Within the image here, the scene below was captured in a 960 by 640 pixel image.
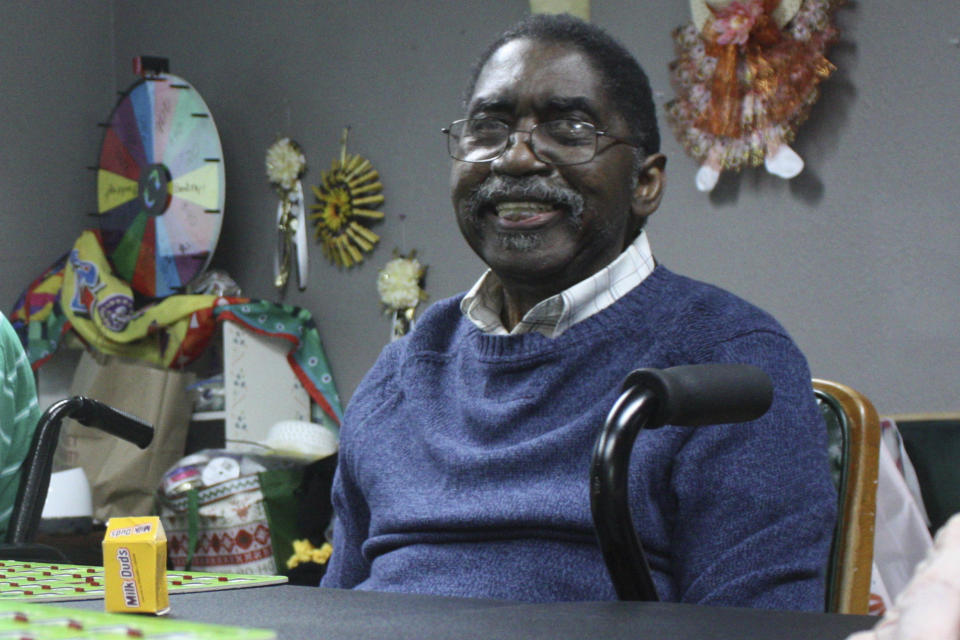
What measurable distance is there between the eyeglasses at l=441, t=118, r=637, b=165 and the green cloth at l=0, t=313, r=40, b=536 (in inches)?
25.0

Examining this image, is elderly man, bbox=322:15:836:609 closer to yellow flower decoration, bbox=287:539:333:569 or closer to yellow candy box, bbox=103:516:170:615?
yellow candy box, bbox=103:516:170:615

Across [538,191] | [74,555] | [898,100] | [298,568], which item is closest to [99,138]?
[74,555]

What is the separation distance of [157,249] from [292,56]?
2.34ft

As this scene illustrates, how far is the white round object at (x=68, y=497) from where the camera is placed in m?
2.77

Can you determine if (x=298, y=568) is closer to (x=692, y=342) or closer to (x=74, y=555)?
(x=74, y=555)

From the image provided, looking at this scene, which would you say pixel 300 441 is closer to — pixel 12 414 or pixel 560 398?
pixel 12 414

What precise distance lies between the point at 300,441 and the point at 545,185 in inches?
73.9

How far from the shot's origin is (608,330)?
115 centimetres

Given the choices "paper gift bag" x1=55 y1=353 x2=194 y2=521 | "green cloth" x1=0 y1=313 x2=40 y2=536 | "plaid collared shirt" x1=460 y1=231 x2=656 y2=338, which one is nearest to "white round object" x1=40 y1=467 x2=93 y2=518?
"paper gift bag" x1=55 y1=353 x2=194 y2=521

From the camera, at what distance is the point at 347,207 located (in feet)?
11.0

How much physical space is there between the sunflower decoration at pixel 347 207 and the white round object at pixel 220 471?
763 millimetres

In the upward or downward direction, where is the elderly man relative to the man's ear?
downward

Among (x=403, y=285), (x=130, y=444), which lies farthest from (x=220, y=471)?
(x=403, y=285)

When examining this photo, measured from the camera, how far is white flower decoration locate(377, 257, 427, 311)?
10.5 ft
